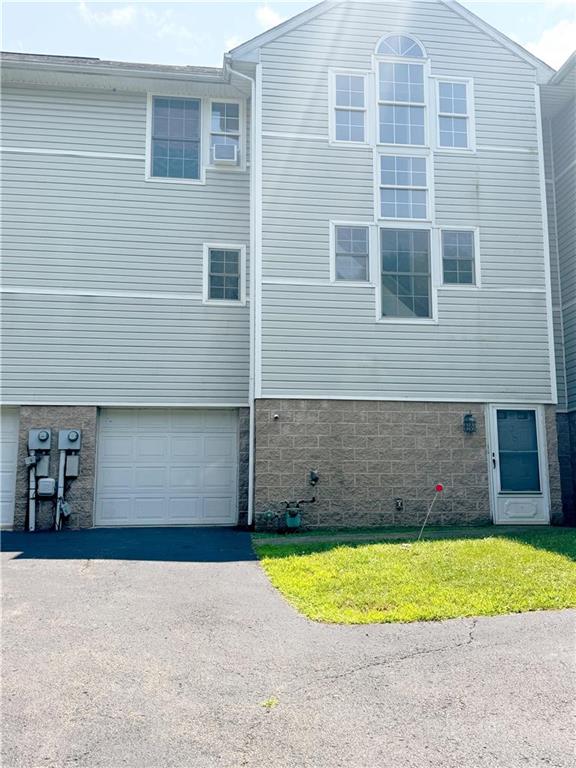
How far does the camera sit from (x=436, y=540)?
9125mm

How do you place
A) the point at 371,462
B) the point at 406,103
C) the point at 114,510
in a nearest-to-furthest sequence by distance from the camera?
the point at 371,462 < the point at 114,510 < the point at 406,103

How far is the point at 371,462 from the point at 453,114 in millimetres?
6785

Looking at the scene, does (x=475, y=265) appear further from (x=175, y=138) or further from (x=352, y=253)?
(x=175, y=138)

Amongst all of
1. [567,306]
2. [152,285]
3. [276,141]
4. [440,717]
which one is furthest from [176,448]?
[440,717]

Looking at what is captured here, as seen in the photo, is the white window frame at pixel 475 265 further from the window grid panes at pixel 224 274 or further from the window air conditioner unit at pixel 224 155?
the window air conditioner unit at pixel 224 155

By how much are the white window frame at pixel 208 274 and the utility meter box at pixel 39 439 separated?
12.2ft

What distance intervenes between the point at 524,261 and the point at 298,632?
9106mm

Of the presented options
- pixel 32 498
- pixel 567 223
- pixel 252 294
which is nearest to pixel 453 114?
pixel 567 223

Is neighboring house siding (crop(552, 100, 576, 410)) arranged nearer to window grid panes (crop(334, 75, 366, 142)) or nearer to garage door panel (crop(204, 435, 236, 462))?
window grid panes (crop(334, 75, 366, 142))

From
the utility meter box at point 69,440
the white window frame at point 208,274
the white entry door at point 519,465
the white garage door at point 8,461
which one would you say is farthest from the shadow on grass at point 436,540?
the white garage door at point 8,461

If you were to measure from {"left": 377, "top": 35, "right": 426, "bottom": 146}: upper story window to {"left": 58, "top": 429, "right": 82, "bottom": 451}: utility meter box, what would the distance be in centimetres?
777

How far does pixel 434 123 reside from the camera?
1198cm

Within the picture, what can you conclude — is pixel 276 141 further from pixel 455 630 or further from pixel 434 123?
pixel 455 630

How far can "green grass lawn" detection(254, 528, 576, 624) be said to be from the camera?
5.60m
